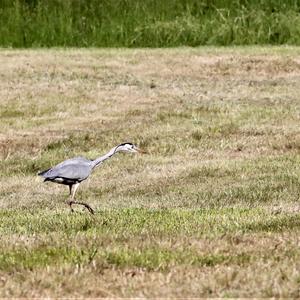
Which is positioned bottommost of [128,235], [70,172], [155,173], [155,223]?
[155,173]

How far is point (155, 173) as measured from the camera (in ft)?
50.4

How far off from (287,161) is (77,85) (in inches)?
419

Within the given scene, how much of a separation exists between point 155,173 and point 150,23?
1740cm

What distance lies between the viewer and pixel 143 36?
32219mm

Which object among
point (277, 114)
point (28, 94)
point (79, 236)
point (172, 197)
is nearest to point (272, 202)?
point (172, 197)

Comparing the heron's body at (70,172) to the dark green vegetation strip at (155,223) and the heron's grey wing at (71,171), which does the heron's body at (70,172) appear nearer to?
the heron's grey wing at (71,171)

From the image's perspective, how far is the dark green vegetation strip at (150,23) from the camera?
3191 cm

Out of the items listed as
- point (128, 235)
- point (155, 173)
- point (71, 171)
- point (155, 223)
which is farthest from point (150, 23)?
point (128, 235)

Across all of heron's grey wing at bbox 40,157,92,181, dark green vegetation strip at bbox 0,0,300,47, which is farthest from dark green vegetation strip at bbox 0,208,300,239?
dark green vegetation strip at bbox 0,0,300,47

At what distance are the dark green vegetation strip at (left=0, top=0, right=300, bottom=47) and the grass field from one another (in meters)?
2.08

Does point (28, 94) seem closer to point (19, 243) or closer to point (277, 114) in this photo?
point (277, 114)

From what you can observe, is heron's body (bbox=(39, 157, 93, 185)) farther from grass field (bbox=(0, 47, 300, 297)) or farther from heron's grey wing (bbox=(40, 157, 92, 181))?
grass field (bbox=(0, 47, 300, 297))

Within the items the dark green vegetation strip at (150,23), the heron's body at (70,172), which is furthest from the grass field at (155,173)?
the dark green vegetation strip at (150,23)

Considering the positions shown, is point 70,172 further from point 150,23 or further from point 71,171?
point 150,23
